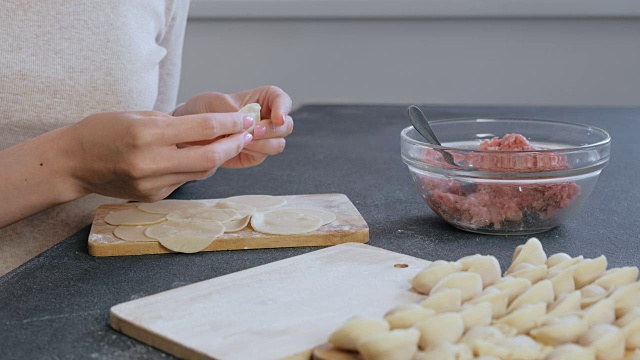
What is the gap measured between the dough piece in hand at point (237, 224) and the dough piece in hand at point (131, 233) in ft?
0.32

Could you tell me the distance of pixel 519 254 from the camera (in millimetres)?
808

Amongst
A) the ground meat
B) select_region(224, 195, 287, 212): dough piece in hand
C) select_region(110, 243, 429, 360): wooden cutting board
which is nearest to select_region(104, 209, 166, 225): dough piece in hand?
select_region(224, 195, 287, 212): dough piece in hand

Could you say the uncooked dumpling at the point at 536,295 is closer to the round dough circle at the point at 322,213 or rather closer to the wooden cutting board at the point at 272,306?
the wooden cutting board at the point at 272,306

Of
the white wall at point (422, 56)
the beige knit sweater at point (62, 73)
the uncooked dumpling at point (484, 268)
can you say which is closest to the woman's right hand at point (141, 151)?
the beige knit sweater at point (62, 73)

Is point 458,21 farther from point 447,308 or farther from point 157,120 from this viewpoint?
point 447,308

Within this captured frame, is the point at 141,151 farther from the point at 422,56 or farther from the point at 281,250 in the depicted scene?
the point at 422,56

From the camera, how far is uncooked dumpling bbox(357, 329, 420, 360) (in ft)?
1.97

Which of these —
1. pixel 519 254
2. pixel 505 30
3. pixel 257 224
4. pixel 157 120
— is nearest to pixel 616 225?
pixel 519 254

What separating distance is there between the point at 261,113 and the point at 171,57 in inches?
15.2

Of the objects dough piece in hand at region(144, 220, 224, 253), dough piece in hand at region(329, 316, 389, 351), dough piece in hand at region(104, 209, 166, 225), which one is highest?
dough piece in hand at region(329, 316, 389, 351)

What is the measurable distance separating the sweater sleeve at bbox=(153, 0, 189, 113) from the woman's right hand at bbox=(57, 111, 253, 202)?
578 mm

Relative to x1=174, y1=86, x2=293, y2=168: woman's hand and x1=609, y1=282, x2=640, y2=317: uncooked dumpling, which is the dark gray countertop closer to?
x1=174, y1=86, x2=293, y2=168: woman's hand

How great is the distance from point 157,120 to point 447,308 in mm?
409

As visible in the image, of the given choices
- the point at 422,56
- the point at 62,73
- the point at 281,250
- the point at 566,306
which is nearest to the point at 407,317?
the point at 566,306
